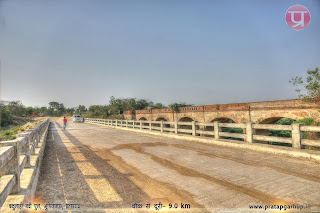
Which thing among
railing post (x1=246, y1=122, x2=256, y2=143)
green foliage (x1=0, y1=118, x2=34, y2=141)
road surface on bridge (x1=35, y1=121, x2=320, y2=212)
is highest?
railing post (x1=246, y1=122, x2=256, y2=143)

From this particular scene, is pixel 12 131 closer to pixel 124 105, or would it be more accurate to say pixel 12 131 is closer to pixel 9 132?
pixel 9 132

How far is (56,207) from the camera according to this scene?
11.5ft

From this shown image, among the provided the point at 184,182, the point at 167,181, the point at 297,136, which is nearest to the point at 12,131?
the point at 167,181

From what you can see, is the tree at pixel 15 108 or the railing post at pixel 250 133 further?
the tree at pixel 15 108

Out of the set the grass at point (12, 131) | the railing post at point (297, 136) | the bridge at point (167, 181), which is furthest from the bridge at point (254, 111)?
the grass at point (12, 131)

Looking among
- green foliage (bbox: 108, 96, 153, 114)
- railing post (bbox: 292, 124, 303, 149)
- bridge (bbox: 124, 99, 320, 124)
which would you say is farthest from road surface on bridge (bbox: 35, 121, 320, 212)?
green foliage (bbox: 108, 96, 153, 114)

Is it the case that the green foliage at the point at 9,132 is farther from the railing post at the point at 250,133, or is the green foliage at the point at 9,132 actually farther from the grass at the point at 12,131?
the railing post at the point at 250,133

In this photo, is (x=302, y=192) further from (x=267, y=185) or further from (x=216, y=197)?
(x=216, y=197)

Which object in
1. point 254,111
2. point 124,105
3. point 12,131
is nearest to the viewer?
point 254,111

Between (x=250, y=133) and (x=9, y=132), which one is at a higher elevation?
(x=250, y=133)

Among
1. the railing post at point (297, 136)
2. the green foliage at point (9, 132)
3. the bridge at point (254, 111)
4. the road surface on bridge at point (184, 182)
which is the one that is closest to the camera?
the road surface on bridge at point (184, 182)

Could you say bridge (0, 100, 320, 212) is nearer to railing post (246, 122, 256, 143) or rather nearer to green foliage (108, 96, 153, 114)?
railing post (246, 122, 256, 143)

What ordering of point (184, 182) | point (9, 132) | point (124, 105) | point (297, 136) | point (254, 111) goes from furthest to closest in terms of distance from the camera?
point (124, 105), point (9, 132), point (254, 111), point (297, 136), point (184, 182)

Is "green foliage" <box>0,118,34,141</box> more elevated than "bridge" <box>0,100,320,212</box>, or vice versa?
"bridge" <box>0,100,320,212</box>
